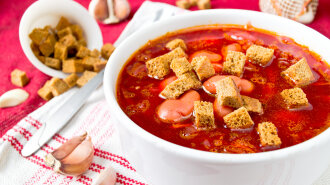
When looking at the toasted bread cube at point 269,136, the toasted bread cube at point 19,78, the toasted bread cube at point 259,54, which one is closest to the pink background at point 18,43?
the toasted bread cube at point 19,78

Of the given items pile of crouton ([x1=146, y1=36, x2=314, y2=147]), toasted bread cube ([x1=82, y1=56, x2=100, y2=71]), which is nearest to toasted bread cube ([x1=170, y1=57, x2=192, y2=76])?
pile of crouton ([x1=146, y1=36, x2=314, y2=147])

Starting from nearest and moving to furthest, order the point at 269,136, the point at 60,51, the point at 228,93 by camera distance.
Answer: the point at 269,136 < the point at 228,93 < the point at 60,51

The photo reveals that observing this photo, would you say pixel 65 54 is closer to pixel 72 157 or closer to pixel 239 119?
pixel 72 157

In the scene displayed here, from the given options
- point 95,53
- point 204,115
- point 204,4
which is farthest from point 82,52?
point 204,115

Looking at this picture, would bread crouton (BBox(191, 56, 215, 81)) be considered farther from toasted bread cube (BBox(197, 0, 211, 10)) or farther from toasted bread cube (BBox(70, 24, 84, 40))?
toasted bread cube (BBox(197, 0, 211, 10))

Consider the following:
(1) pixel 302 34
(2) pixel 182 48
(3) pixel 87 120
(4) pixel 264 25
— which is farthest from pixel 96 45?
(1) pixel 302 34

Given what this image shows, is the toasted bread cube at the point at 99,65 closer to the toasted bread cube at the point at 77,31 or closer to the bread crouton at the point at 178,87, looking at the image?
the toasted bread cube at the point at 77,31
